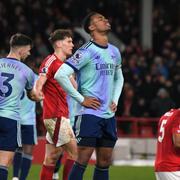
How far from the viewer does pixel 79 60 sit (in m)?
9.35

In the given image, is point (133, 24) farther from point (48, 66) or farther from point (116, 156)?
point (48, 66)

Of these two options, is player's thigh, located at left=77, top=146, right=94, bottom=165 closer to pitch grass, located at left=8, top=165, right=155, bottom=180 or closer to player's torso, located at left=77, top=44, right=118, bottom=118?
player's torso, located at left=77, top=44, right=118, bottom=118

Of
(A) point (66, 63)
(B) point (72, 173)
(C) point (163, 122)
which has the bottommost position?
(B) point (72, 173)

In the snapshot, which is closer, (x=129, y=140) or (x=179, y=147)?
(x=179, y=147)

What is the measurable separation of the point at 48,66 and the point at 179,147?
2495 millimetres

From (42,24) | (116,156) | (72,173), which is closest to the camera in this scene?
(72,173)

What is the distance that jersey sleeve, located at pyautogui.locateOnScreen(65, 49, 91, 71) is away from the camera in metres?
9.36

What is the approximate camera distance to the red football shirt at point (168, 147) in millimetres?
8438

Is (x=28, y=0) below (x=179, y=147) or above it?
above

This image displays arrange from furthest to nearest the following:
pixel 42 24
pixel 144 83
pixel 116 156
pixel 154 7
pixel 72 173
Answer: pixel 154 7
pixel 42 24
pixel 144 83
pixel 116 156
pixel 72 173

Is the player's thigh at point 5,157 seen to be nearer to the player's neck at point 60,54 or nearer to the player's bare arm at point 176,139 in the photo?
the player's neck at point 60,54

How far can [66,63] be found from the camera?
9430mm

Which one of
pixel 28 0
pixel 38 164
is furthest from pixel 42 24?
pixel 38 164

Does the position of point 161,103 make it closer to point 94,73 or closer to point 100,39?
point 100,39
